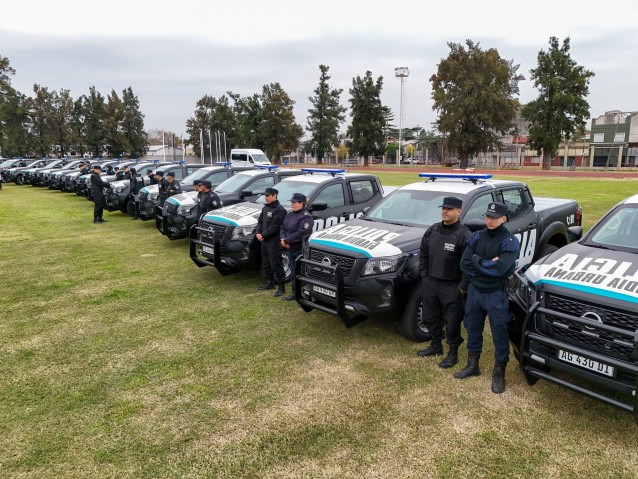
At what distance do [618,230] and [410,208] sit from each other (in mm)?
2255

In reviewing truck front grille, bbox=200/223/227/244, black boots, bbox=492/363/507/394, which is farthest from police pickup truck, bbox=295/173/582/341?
truck front grille, bbox=200/223/227/244

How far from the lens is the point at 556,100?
52719 mm

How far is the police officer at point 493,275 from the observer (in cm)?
361

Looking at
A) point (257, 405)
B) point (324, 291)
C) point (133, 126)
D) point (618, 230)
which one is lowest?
point (257, 405)

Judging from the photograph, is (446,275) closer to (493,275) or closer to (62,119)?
(493,275)

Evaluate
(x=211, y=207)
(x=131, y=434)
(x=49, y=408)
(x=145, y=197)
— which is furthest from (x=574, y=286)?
(x=145, y=197)

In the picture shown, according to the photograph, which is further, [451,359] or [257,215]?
[257,215]

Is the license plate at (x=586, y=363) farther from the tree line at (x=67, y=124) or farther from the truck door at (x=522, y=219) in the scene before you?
the tree line at (x=67, y=124)

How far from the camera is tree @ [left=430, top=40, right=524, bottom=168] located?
5291 centimetres

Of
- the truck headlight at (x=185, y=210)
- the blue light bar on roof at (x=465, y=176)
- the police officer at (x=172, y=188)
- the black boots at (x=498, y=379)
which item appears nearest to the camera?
the black boots at (x=498, y=379)

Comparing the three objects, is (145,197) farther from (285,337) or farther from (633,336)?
(633,336)

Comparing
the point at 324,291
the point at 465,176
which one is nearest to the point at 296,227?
the point at 324,291

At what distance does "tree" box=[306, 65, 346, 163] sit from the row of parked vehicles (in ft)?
215

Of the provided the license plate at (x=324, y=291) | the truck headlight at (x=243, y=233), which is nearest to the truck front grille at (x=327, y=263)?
the license plate at (x=324, y=291)
